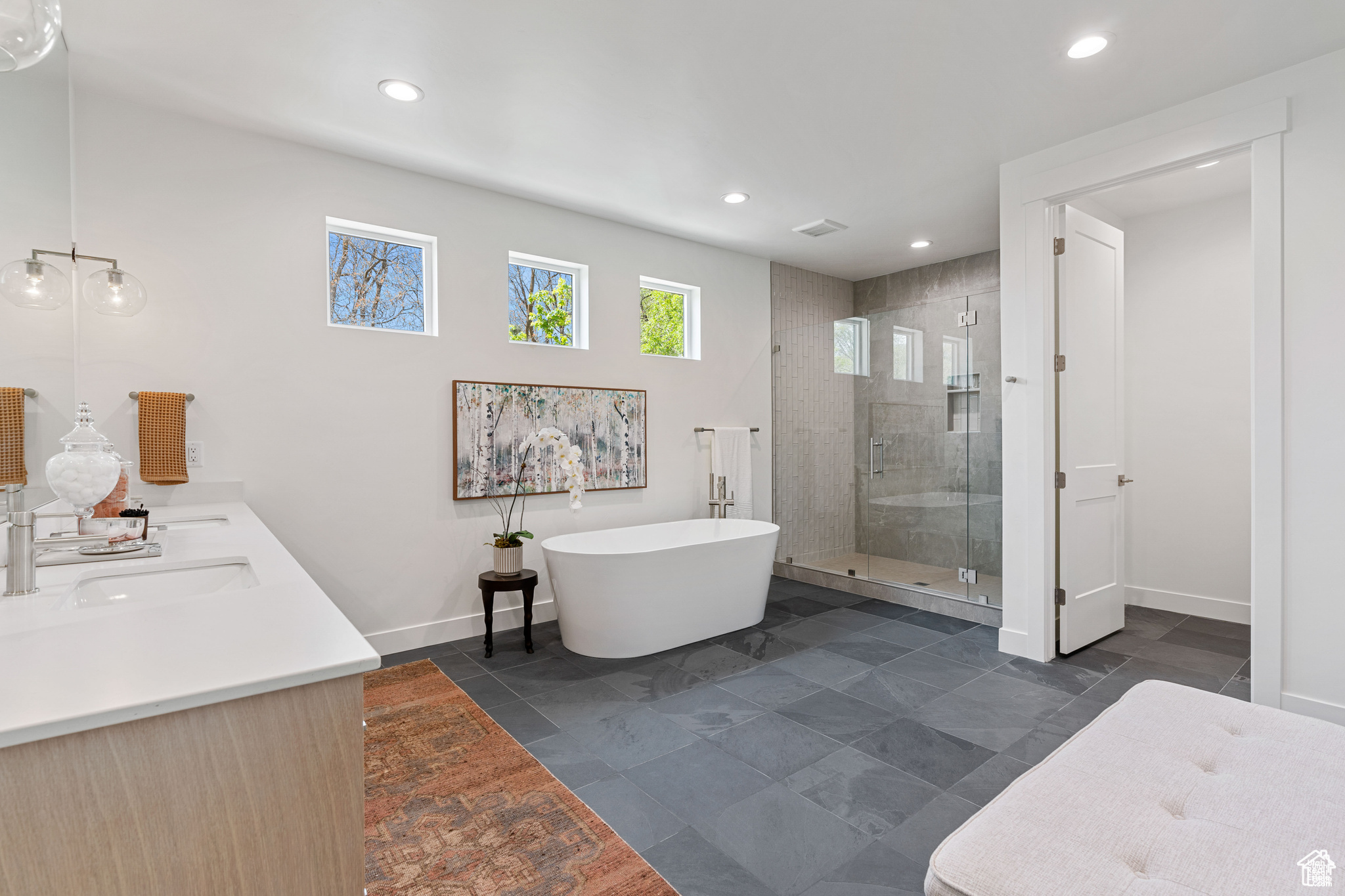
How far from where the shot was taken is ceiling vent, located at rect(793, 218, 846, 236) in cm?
427

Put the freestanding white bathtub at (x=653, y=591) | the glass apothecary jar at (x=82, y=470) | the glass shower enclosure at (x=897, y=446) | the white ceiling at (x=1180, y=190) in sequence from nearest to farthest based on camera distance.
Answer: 1. the glass apothecary jar at (x=82, y=470)
2. the freestanding white bathtub at (x=653, y=591)
3. the white ceiling at (x=1180, y=190)
4. the glass shower enclosure at (x=897, y=446)

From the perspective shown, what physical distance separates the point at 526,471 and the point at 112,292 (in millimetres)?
2033

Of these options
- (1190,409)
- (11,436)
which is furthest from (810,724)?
(1190,409)

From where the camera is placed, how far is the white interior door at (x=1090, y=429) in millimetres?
3268

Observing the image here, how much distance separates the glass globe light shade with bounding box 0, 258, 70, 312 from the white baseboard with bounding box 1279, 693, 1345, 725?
13.6 feet

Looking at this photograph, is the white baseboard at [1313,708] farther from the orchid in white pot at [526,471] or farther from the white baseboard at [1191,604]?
the orchid in white pot at [526,471]

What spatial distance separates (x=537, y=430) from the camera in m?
3.88

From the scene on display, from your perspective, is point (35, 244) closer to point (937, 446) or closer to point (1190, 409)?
point (937, 446)

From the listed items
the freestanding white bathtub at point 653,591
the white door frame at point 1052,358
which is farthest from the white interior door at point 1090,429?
the freestanding white bathtub at point 653,591

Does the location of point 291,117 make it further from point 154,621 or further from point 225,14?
point 154,621

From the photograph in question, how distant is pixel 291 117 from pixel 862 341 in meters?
3.70

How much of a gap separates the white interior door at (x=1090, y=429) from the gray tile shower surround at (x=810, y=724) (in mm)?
251

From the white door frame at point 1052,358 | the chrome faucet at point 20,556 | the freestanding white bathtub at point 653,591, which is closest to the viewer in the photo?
the chrome faucet at point 20,556

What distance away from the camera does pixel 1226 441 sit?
3.92 metres
